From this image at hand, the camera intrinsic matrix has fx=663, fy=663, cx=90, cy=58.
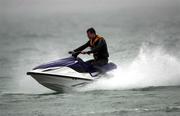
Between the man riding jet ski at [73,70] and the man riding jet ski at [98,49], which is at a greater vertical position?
the man riding jet ski at [98,49]

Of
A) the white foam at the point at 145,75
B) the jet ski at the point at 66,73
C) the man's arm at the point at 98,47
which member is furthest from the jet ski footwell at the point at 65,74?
the man's arm at the point at 98,47

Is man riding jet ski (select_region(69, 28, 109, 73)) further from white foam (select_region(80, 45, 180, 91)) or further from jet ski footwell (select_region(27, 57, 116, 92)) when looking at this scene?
white foam (select_region(80, 45, 180, 91))

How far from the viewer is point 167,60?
20266 millimetres

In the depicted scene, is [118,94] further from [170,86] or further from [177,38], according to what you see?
[177,38]

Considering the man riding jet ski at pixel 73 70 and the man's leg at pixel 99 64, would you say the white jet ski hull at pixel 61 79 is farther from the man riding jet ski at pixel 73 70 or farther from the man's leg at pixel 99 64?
the man's leg at pixel 99 64

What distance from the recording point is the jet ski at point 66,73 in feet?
53.9

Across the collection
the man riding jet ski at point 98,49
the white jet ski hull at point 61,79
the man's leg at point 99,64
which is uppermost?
the man riding jet ski at point 98,49

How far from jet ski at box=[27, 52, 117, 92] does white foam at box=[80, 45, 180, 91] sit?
25 centimetres

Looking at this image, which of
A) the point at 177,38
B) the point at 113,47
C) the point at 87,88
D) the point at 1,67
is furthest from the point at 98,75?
the point at 177,38

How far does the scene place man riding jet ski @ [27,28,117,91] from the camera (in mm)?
16453

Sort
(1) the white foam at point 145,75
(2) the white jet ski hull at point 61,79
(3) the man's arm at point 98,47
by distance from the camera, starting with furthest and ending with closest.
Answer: (1) the white foam at point 145,75, (3) the man's arm at point 98,47, (2) the white jet ski hull at point 61,79

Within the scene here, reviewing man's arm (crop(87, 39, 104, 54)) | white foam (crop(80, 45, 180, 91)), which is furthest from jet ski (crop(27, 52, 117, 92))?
man's arm (crop(87, 39, 104, 54))

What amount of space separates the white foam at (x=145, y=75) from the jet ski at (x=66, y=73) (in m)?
0.25

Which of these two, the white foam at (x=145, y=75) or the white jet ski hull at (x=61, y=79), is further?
the white foam at (x=145, y=75)
